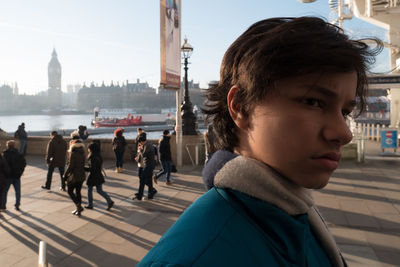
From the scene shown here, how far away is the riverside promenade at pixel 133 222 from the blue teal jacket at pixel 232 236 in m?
4.21

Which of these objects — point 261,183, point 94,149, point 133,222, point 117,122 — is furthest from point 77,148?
point 117,122

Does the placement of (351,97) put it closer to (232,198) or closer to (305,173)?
(305,173)

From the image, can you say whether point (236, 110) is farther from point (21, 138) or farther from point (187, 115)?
point (21, 138)

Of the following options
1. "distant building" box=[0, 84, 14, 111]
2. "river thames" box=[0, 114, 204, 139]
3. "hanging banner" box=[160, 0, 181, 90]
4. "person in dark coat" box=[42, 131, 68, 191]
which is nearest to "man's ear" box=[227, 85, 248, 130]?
"person in dark coat" box=[42, 131, 68, 191]

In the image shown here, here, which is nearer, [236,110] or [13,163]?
[236,110]

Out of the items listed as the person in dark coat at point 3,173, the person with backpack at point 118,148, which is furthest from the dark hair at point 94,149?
the person with backpack at point 118,148

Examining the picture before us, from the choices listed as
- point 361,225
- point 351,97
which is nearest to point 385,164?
point 361,225

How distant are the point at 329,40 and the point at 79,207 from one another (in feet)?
22.3

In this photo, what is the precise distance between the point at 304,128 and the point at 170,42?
10.4 metres

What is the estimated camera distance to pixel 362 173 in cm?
1068

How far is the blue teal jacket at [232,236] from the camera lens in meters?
0.68

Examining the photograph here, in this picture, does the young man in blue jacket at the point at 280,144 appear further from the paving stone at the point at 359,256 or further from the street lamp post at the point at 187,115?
the street lamp post at the point at 187,115

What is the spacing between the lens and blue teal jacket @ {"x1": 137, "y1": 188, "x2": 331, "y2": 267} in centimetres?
68

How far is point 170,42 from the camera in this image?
1073 cm
